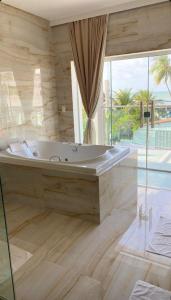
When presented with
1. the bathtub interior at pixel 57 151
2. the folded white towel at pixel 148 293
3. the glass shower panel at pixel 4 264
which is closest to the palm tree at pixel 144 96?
Result: the bathtub interior at pixel 57 151

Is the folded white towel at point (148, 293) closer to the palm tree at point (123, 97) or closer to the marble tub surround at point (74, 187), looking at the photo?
the marble tub surround at point (74, 187)

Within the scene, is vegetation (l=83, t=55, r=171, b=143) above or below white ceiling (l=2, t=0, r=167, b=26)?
below

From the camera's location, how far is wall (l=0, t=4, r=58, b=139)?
3.48 m

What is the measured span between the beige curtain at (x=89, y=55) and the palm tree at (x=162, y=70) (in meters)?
0.85

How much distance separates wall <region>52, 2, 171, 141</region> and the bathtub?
1.64m

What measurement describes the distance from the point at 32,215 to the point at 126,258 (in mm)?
1230

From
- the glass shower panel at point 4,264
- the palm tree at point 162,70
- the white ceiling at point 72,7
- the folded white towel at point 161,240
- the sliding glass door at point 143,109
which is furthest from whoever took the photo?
the sliding glass door at point 143,109

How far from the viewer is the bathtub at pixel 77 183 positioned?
2531 mm

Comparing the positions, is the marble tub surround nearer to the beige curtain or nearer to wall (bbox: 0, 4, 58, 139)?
wall (bbox: 0, 4, 58, 139)

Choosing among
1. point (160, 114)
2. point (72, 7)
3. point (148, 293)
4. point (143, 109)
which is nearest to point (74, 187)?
point (148, 293)

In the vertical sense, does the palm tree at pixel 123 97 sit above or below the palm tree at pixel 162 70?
below

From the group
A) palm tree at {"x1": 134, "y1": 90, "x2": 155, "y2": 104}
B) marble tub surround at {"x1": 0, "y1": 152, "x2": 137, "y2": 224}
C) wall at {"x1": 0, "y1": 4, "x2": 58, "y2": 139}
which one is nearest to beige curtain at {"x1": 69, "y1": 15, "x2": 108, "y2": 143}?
wall at {"x1": 0, "y1": 4, "x2": 58, "y2": 139}

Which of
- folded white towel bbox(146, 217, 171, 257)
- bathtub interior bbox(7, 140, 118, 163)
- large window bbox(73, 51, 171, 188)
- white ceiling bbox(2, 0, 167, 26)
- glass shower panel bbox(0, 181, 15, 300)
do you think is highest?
white ceiling bbox(2, 0, 167, 26)

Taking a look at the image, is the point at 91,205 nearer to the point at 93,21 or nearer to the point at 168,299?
the point at 168,299
